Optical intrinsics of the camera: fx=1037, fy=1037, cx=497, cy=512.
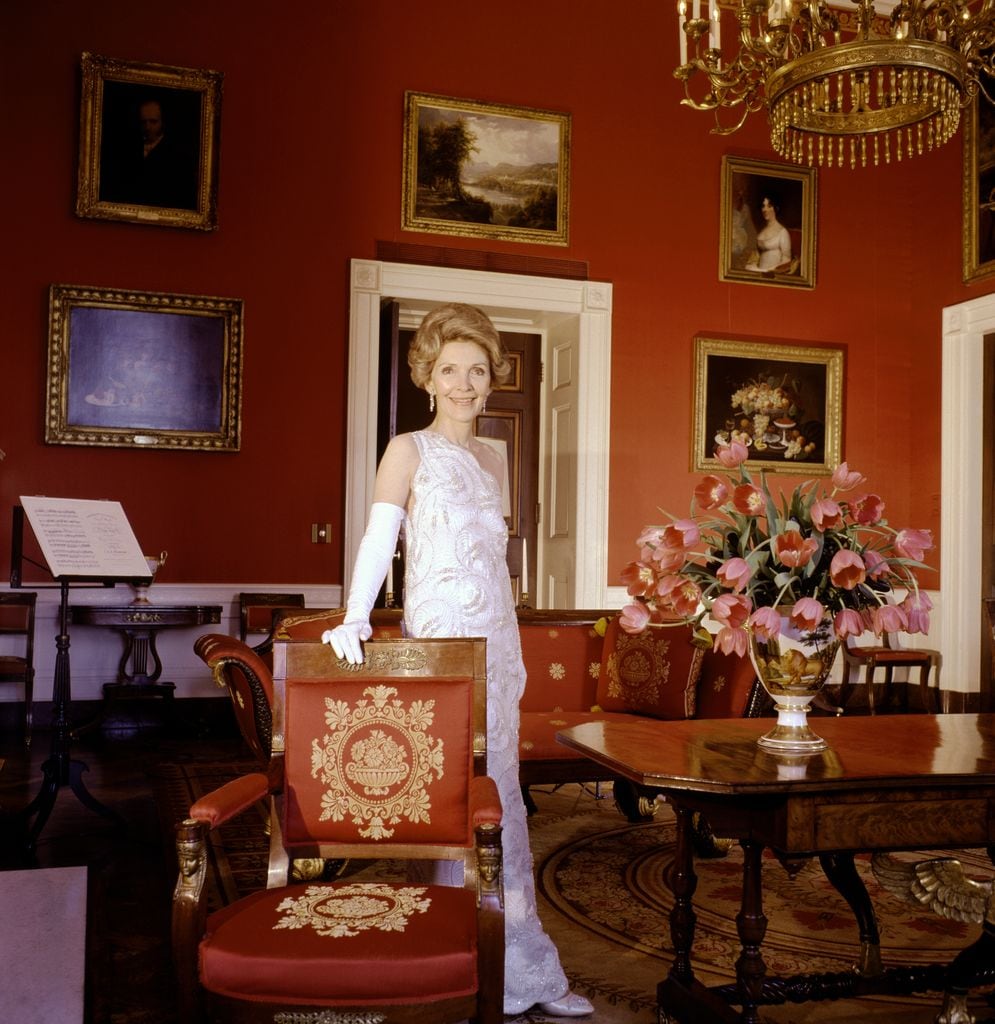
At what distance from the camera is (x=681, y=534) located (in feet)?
7.73

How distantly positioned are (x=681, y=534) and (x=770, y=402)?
6.14 metres

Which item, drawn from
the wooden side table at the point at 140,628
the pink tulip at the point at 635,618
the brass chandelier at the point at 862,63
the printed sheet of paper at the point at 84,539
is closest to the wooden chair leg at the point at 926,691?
the brass chandelier at the point at 862,63

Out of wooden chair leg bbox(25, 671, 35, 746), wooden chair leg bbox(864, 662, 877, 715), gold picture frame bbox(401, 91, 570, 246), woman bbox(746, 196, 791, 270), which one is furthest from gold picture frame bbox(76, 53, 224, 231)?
wooden chair leg bbox(864, 662, 877, 715)

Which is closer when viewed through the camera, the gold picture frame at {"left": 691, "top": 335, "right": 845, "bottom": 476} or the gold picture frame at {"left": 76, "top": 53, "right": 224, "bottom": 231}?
the gold picture frame at {"left": 76, "top": 53, "right": 224, "bottom": 231}

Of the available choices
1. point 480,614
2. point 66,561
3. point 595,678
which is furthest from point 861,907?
point 66,561

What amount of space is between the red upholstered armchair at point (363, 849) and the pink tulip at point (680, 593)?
1.47ft

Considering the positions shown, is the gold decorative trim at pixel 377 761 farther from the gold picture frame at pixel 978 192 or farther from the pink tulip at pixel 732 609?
the gold picture frame at pixel 978 192

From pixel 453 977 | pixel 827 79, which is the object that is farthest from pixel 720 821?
pixel 827 79

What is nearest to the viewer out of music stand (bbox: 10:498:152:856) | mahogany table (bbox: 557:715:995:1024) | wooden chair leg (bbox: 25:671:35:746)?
mahogany table (bbox: 557:715:995:1024)

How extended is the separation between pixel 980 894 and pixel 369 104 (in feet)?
21.8

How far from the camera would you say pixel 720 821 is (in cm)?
223

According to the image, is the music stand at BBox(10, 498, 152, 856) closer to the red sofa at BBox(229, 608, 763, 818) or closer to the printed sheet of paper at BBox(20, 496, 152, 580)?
the printed sheet of paper at BBox(20, 496, 152, 580)

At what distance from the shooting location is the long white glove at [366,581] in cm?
235

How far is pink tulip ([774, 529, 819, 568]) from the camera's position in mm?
2229
